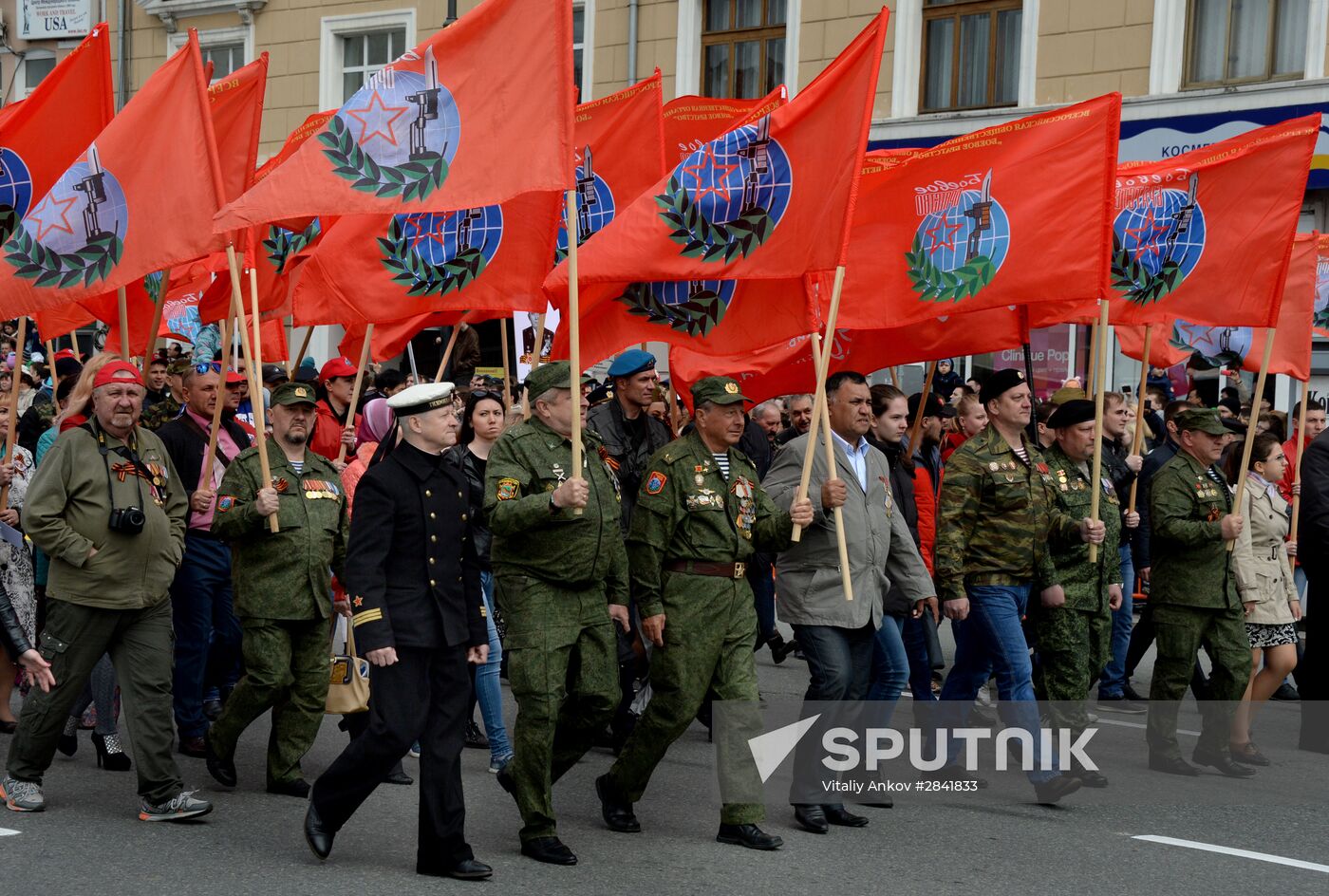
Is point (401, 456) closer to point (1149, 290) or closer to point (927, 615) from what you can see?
point (927, 615)

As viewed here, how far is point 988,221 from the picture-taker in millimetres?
8750


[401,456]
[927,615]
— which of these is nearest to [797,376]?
[927,615]

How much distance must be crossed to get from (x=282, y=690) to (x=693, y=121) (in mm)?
5301

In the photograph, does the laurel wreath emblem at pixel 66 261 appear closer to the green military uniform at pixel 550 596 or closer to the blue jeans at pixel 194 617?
the blue jeans at pixel 194 617

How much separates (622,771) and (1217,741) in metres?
3.31

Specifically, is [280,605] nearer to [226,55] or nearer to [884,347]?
[884,347]

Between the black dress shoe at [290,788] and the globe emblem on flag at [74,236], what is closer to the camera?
the black dress shoe at [290,788]

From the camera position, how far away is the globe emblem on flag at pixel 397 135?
7324mm

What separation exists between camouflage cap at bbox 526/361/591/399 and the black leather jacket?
85.9 inches

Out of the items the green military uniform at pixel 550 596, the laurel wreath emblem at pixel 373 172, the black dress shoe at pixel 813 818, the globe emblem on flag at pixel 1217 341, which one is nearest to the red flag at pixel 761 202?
the laurel wreath emblem at pixel 373 172

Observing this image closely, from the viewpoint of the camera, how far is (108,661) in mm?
8062

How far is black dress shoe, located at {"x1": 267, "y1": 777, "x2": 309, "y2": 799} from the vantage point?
7562 mm

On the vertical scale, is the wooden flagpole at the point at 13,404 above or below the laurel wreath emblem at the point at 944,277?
below

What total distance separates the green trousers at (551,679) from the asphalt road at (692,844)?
0.29 meters
